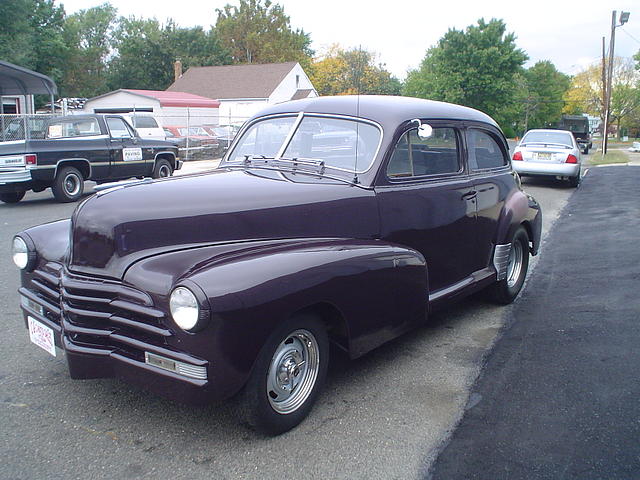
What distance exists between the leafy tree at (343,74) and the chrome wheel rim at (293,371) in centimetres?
4735

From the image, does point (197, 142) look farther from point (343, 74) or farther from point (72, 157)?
point (343, 74)

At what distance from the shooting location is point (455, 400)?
371cm

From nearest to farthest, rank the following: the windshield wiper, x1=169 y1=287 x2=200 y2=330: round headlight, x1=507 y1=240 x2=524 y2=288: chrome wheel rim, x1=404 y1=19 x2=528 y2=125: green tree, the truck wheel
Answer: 1. x1=169 y1=287 x2=200 y2=330: round headlight
2. the windshield wiper
3. x1=507 y1=240 x2=524 y2=288: chrome wheel rim
4. the truck wheel
5. x1=404 y1=19 x2=528 y2=125: green tree

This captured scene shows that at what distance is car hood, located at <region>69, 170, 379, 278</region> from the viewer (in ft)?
10.3

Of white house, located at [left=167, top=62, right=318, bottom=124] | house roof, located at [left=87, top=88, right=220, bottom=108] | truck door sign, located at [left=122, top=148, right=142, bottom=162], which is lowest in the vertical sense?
truck door sign, located at [left=122, top=148, right=142, bottom=162]

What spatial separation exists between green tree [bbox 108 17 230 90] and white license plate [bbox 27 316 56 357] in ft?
182

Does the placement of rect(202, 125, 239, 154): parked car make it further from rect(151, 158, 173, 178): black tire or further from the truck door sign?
the truck door sign

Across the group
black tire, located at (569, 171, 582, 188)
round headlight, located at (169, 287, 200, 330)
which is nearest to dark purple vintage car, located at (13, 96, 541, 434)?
round headlight, located at (169, 287, 200, 330)

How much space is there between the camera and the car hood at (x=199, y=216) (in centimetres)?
315

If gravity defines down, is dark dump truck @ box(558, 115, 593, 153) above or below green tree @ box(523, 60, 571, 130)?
below

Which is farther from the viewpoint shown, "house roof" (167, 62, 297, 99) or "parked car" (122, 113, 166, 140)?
"house roof" (167, 62, 297, 99)

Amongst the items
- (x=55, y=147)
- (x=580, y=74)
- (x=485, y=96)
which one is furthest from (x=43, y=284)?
(x=580, y=74)

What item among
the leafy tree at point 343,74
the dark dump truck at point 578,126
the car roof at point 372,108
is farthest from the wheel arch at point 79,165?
the leafy tree at point 343,74

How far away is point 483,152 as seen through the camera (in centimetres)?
539
